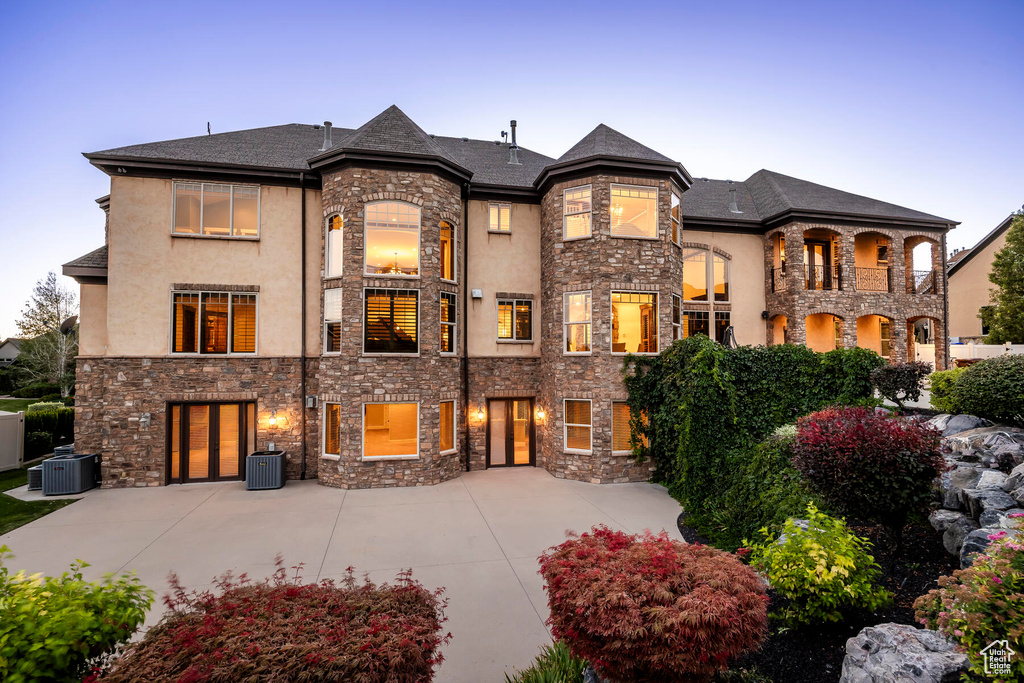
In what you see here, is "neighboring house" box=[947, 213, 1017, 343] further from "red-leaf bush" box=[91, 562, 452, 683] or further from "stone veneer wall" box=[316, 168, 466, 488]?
"red-leaf bush" box=[91, 562, 452, 683]

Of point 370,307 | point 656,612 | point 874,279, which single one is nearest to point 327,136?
point 370,307

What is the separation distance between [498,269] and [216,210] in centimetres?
790

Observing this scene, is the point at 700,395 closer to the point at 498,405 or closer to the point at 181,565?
the point at 498,405

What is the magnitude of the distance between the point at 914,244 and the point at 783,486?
1535 centimetres

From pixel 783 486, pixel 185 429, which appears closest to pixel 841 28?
pixel 783 486

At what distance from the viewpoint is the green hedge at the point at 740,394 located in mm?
9102

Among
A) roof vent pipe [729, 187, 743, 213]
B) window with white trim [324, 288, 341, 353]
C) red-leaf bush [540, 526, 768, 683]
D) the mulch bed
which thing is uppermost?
roof vent pipe [729, 187, 743, 213]

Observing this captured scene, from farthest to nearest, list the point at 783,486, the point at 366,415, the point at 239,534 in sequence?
1. the point at 366,415
2. the point at 239,534
3. the point at 783,486

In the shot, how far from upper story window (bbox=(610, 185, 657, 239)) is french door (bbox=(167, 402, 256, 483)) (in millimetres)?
11288

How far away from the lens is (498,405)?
500 inches

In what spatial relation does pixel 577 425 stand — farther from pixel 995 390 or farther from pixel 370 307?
pixel 995 390

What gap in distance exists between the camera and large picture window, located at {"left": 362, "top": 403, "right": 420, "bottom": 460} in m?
10.8

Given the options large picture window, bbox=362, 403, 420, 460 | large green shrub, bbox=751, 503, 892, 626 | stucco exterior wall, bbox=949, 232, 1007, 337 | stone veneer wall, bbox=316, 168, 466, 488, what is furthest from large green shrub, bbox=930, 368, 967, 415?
stucco exterior wall, bbox=949, 232, 1007, 337

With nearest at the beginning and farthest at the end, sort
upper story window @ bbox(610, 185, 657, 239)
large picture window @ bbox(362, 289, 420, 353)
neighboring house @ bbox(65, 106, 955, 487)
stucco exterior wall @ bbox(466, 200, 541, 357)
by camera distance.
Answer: neighboring house @ bbox(65, 106, 955, 487) → large picture window @ bbox(362, 289, 420, 353) → upper story window @ bbox(610, 185, 657, 239) → stucco exterior wall @ bbox(466, 200, 541, 357)
